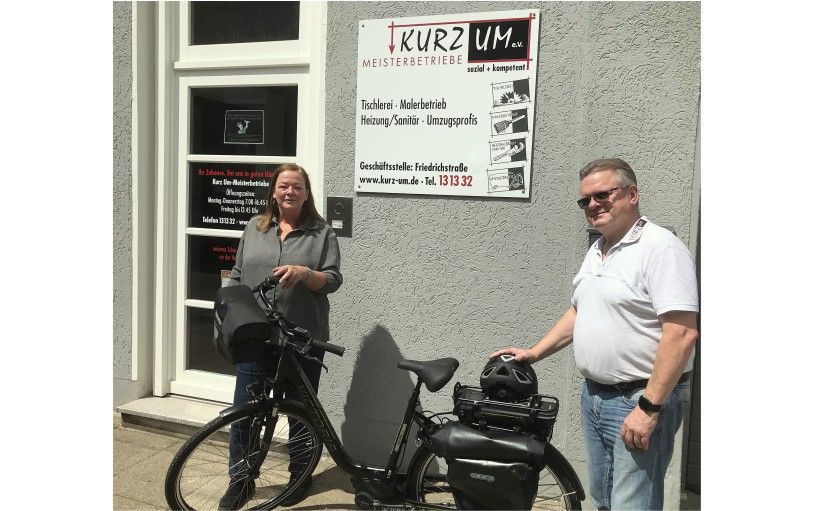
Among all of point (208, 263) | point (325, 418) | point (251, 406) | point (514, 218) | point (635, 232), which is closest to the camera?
point (635, 232)

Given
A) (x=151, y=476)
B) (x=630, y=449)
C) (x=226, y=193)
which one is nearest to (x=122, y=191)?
(x=226, y=193)

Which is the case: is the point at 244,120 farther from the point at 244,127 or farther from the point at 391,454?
the point at 391,454

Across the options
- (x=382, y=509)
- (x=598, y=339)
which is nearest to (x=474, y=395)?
(x=598, y=339)

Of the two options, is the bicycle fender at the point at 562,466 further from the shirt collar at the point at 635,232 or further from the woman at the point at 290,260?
the woman at the point at 290,260

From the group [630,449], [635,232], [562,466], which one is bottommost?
[562,466]

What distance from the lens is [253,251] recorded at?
10.7 ft

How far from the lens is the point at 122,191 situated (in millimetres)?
4418

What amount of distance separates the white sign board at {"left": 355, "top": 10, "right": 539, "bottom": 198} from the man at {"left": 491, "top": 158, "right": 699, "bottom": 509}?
4.03 feet

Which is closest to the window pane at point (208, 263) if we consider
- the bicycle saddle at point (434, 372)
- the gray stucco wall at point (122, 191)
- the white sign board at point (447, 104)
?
the gray stucco wall at point (122, 191)

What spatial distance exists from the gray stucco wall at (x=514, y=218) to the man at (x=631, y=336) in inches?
43.7

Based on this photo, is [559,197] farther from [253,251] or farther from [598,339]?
[253,251]

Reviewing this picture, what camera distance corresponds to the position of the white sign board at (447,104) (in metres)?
3.42

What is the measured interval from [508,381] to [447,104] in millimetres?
1831

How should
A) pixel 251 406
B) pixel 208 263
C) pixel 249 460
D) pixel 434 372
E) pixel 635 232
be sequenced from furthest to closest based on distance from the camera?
1. pixel 208 263
2. pixel 249 460
3. pixel 251 406
4. pixel 434 372
5. pixel 635 232
